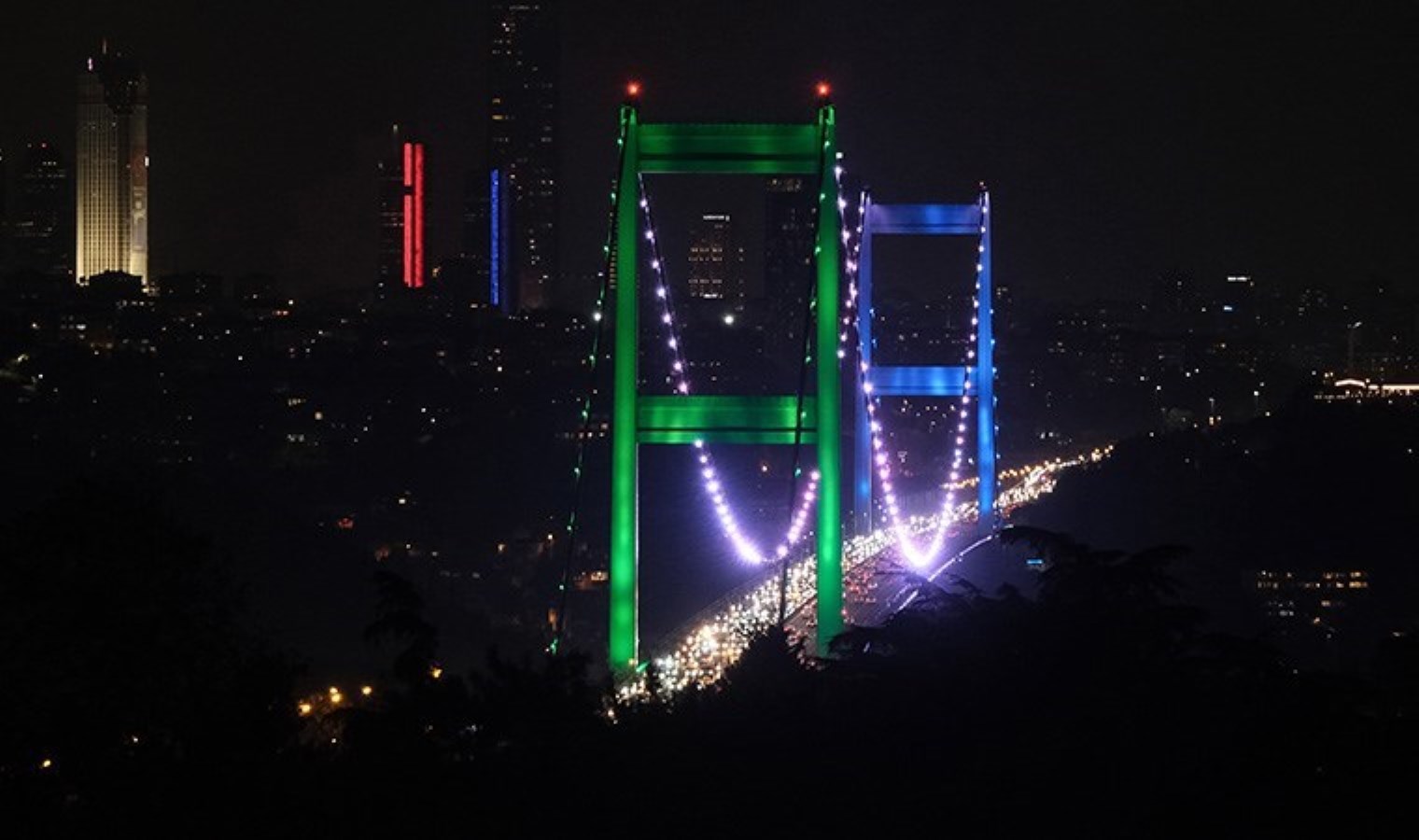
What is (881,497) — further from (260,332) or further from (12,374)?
(260,332)

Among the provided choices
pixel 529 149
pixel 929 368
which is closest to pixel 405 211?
pixel 529 149

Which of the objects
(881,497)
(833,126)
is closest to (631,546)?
(833,126)

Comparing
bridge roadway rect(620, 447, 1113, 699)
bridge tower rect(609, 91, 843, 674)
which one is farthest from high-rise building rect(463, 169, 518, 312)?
bridge tower rect(609, 91, 843, 674)

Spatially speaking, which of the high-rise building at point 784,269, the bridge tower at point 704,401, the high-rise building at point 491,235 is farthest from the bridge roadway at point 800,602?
the high-rise building at point 491,235

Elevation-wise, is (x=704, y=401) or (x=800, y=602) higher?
(x=704, y=401)

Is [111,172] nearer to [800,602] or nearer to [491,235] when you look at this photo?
[491,235]

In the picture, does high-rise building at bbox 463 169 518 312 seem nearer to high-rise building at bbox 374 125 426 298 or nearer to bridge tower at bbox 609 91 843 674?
high-rise building at bbox 374 125 426 298
